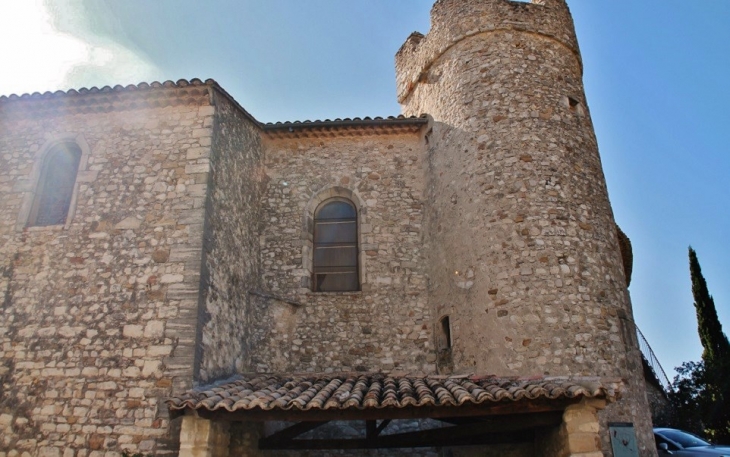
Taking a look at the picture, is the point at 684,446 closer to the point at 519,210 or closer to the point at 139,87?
the point at 519,210

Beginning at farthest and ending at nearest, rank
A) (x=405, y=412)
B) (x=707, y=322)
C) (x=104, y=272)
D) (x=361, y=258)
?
1. (x=707, y=322)
2. (x=361, y=258)
3. (x=104, y=272)
4. (x=405, y=412)

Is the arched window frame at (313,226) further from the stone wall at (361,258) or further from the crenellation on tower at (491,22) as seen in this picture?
the crenellation on tower at (491,22)

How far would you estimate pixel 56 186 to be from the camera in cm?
981

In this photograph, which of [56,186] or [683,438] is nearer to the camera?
[56,186]

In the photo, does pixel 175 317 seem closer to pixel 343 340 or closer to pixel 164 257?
pixel 164 257

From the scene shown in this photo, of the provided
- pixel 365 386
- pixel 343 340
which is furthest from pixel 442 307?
pixel 365 386

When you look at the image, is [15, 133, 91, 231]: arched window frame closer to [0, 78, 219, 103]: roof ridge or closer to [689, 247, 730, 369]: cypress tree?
[0, 78, 219, 103]: roof ridge

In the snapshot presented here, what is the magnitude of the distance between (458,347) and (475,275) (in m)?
1.29

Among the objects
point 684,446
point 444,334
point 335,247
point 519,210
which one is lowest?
point 684,446

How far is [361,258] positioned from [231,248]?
8.64 ft

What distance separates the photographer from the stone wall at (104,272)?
7.96 meters

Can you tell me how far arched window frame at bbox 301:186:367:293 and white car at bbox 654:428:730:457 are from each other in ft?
22.7

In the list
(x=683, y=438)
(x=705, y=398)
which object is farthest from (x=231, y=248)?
(x=705, y=398)

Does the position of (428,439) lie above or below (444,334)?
below
